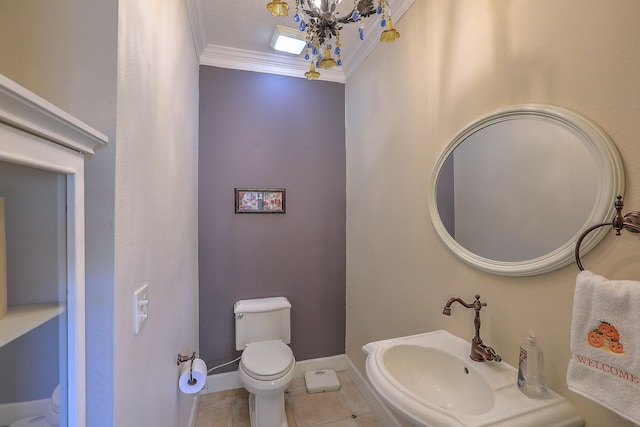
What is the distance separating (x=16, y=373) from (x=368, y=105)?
2.20 metres

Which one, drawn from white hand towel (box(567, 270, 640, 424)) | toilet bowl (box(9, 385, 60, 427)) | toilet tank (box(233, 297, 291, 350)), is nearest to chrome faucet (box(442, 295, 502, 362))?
white hand towel (box(567, 270, 640, 424))

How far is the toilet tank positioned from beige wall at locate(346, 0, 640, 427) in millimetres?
604

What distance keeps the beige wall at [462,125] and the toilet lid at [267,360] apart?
671 mm

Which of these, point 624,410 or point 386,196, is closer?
point 624,410

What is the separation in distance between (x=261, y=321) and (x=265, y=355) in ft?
1.06

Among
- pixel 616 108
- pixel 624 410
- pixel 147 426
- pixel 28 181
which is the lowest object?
pixel 147 426

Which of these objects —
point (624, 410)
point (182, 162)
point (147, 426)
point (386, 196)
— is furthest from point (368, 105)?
point (147, 426)

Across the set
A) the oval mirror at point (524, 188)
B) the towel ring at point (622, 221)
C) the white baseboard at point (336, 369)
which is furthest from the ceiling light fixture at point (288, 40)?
the white baseboard at point (336, 369)

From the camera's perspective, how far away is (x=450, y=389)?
3.89 ft

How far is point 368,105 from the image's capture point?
214 cm

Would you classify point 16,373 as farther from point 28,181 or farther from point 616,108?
point 616,108

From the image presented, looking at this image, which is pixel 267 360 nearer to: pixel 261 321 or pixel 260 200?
pixel 261 321

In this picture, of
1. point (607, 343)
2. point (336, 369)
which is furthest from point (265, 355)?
point (607, 343)

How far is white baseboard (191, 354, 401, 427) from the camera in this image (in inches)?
73.0
